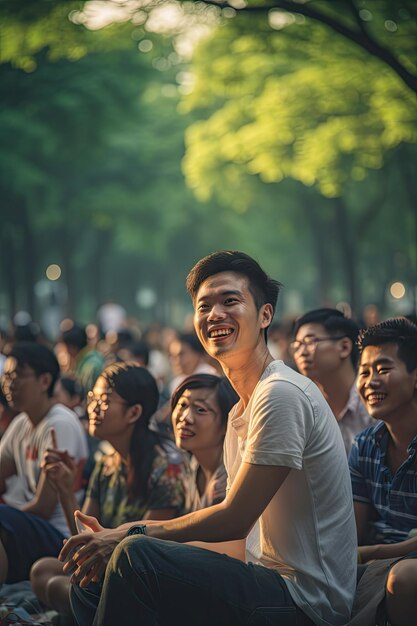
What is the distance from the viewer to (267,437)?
3.80 metres

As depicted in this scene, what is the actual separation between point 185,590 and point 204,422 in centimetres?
193

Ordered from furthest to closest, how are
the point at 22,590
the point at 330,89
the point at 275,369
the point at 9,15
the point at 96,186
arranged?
the point at 96,186 → the point at 330,89 → the point at 9,15 → the point at 22,590 → the point at 275,369

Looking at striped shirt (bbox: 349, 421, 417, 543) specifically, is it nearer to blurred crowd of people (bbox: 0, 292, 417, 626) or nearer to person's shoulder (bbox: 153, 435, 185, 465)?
blurred crowd of people (bbox: 0, 292, 417, 626)

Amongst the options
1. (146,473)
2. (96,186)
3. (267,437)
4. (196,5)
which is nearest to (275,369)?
(267,437)

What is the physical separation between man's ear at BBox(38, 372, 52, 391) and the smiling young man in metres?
2.96

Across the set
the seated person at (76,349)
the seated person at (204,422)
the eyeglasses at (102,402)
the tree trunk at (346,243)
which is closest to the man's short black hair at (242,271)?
the seated person at (204,422)

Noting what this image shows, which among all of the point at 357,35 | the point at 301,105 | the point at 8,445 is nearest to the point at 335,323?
the point at 8,445

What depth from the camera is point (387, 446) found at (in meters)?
4.98

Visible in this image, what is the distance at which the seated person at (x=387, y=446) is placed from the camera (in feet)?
15.7

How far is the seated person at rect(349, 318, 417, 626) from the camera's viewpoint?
15.7 ft

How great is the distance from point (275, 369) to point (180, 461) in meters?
2.06

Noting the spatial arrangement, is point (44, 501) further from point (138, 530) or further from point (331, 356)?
point (138, 530)

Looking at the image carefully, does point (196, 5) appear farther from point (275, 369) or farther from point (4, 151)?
point (4, 151)

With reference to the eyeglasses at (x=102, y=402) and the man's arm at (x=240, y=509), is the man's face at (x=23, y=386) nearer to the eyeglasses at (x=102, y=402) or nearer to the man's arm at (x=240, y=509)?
the eyeglasses at (x=102, y=402)
